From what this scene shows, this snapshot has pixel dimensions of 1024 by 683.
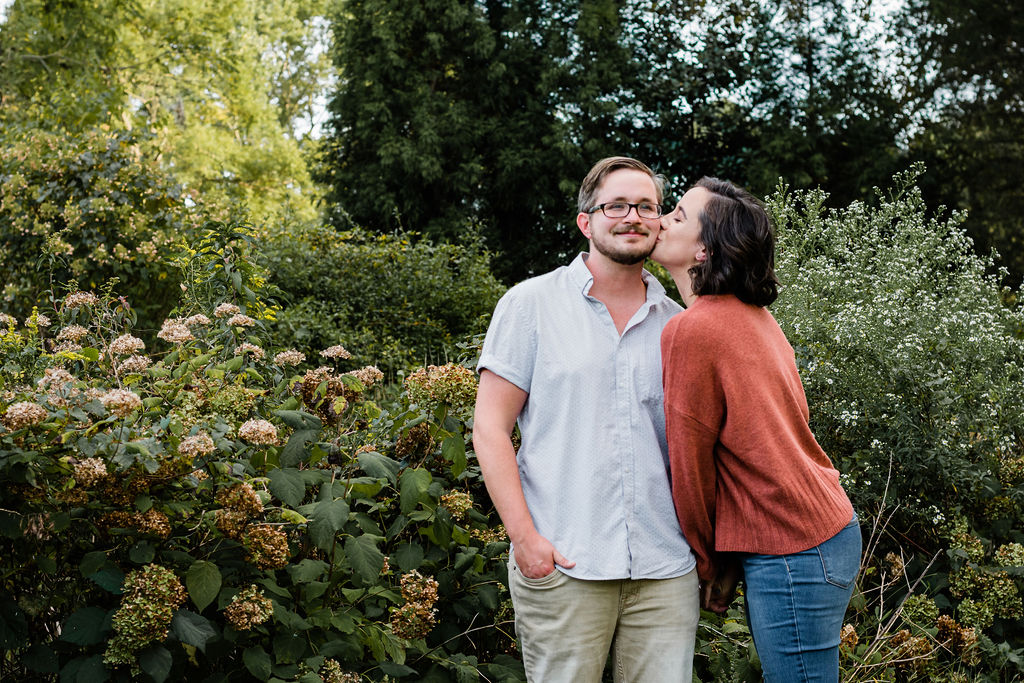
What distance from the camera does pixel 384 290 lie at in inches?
362

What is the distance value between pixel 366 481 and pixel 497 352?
0.60 m

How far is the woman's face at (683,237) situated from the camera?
2.32m

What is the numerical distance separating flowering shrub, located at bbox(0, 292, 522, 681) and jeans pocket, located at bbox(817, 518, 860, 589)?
1069 mm

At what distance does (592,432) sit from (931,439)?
7.68ft

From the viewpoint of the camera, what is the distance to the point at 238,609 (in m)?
2.19

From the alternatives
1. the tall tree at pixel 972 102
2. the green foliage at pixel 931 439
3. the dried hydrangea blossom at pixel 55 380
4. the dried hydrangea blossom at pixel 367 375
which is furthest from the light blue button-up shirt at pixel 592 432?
the tall tree at pixel 972 102

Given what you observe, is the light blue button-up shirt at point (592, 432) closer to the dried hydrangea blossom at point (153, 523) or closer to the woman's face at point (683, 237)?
the woman's face at point (683, 237)

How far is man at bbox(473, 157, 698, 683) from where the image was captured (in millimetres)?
2137

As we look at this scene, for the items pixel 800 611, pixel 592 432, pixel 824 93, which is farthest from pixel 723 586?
pixel 824 93

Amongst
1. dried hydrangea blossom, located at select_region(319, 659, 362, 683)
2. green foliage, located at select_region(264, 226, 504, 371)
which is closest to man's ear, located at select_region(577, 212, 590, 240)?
dried hydrangea blossom, located at select_region(319, 659, 362, 683)

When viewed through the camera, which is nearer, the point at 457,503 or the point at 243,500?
the point at 243,500

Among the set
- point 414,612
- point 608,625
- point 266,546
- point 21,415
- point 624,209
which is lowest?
point 414,612

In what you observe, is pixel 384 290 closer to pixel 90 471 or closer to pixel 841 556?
pixel 90 471

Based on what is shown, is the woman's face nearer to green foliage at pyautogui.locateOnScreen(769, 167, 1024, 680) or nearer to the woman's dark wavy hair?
the woman's dark wavy hair
